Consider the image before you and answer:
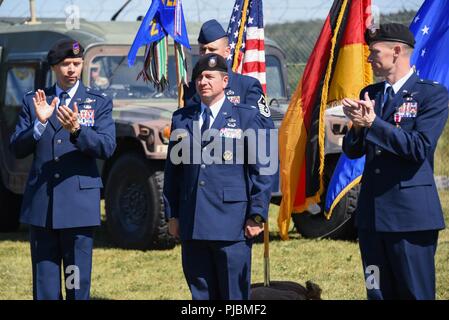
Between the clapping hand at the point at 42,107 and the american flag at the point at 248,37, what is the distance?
1.83m

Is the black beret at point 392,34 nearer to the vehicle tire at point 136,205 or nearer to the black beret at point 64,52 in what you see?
the black beret at point 64,52

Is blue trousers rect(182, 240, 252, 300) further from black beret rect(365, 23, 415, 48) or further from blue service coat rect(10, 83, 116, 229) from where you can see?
black beret rect(365, 23, 415, 48)

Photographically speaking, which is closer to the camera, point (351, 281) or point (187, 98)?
point (187, 98)

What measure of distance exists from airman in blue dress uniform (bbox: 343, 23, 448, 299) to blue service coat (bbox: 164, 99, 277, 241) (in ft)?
1.82

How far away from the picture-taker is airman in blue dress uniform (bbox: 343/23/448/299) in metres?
5.59

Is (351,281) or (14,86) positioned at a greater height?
(14,86)

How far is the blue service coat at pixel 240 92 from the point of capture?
6.64m

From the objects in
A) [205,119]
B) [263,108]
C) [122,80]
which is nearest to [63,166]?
[205,119]

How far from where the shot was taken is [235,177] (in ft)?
19.4

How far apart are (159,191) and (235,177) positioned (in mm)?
4415
